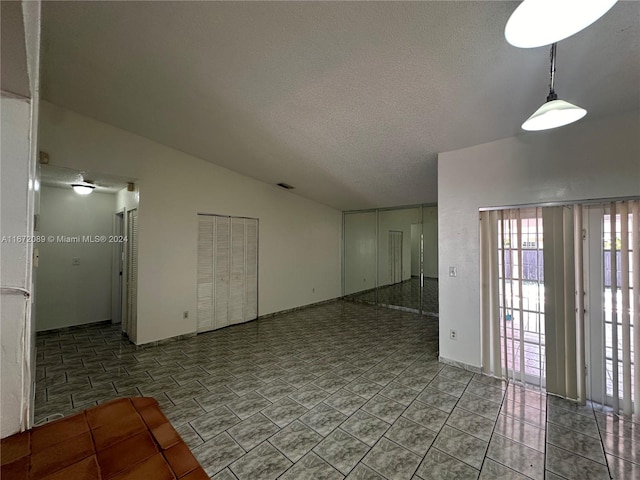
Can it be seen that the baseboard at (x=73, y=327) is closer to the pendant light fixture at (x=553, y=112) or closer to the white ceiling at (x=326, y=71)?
the white ceiling at (x=326, y=71)

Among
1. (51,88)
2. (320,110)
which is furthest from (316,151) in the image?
(51,88)

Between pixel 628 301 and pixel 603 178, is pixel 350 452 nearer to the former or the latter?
pixel 628 301

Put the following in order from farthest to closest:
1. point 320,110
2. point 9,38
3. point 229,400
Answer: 1. point 320,110
2. point 229,400
3. point 9,38

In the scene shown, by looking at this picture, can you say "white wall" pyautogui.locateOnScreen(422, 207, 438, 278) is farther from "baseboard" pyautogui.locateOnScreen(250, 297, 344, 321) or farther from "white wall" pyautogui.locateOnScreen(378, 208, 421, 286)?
"baseboard" pyautogui.locateOnScreen(250, 297, 344, 321)

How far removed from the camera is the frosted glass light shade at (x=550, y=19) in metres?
0.97

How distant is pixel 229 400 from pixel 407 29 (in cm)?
342

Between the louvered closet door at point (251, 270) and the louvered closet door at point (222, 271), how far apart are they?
402 millimetres

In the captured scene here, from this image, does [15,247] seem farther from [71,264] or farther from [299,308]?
[299,308]

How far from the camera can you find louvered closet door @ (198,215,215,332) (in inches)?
177

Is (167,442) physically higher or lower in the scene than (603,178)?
lower

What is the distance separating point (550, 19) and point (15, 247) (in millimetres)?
2176

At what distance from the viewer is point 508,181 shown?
293cm

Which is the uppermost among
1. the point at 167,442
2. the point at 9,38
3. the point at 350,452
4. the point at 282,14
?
the point at 282,14

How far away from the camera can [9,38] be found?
0.75m
